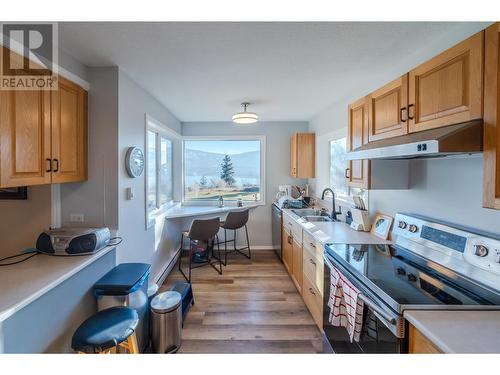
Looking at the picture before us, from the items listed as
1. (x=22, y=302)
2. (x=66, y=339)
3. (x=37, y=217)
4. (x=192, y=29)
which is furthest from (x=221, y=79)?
(x=66, y=339)

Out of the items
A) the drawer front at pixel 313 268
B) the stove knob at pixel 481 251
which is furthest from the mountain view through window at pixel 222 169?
the stove knob at pixel 481 251

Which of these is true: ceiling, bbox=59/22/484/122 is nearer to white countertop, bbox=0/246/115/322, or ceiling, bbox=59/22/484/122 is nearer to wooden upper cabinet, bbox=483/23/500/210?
wooden upper cabinet, bbox=483/23/500/210

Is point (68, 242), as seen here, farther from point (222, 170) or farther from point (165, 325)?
point (222, 170)

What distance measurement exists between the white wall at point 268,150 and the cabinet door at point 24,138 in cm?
282

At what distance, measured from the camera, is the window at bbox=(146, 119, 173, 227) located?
3.17m

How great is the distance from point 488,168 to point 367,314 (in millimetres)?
899

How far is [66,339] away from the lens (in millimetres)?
1435

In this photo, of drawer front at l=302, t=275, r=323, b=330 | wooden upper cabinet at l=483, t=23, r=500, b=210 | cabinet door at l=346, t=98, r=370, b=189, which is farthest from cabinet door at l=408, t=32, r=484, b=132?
drawer front at l=302, t=275, r=323, b=330

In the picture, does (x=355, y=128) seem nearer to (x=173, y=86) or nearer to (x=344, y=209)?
(x=344, y=209)

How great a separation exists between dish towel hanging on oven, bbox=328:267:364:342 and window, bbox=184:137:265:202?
2.80 metres

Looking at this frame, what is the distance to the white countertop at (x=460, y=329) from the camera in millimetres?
781

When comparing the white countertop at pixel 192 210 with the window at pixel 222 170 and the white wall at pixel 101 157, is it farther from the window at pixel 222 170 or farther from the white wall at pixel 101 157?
the white wall at pixel 101 157

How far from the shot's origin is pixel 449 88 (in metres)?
1.14

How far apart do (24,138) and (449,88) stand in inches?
92.9
